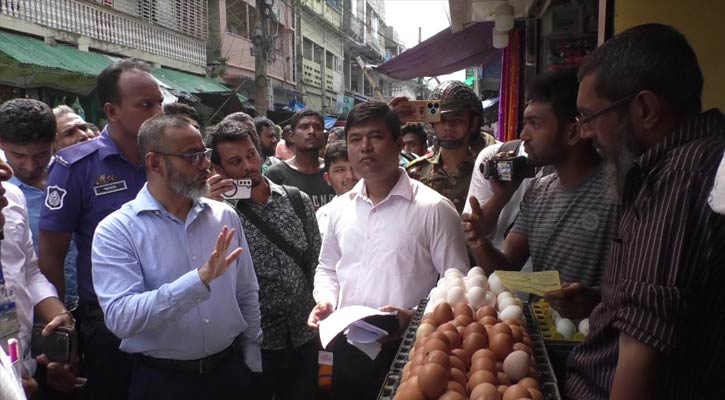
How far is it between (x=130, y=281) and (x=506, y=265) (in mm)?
1697

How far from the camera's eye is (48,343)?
7.29ft

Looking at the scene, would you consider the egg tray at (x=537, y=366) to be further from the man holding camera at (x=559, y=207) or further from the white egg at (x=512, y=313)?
the man holding camera at (x=559, y=207)

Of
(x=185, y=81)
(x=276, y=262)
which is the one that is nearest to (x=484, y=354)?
(x=276, y=262)

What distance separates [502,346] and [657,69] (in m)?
0.87

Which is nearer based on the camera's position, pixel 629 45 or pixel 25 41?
pixel 629 45

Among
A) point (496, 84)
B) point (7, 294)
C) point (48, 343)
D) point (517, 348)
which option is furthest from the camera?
point (496, 84)

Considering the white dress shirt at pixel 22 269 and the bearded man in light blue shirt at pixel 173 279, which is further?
the white dress shirt at pixel 22 269

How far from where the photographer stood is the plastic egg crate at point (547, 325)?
5.87ft

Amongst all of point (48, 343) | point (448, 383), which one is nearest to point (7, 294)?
point (48, 343)

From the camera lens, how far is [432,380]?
1335 millimetres

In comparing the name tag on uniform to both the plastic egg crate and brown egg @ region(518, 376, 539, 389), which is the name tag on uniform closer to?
the plastic egg crate

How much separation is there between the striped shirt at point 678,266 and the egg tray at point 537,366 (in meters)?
0.18

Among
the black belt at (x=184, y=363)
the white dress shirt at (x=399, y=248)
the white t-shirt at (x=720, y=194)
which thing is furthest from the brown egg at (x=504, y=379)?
the black belt at (x=184, y=363)

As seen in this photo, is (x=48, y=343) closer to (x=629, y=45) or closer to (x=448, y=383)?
(x=448, y=383)
